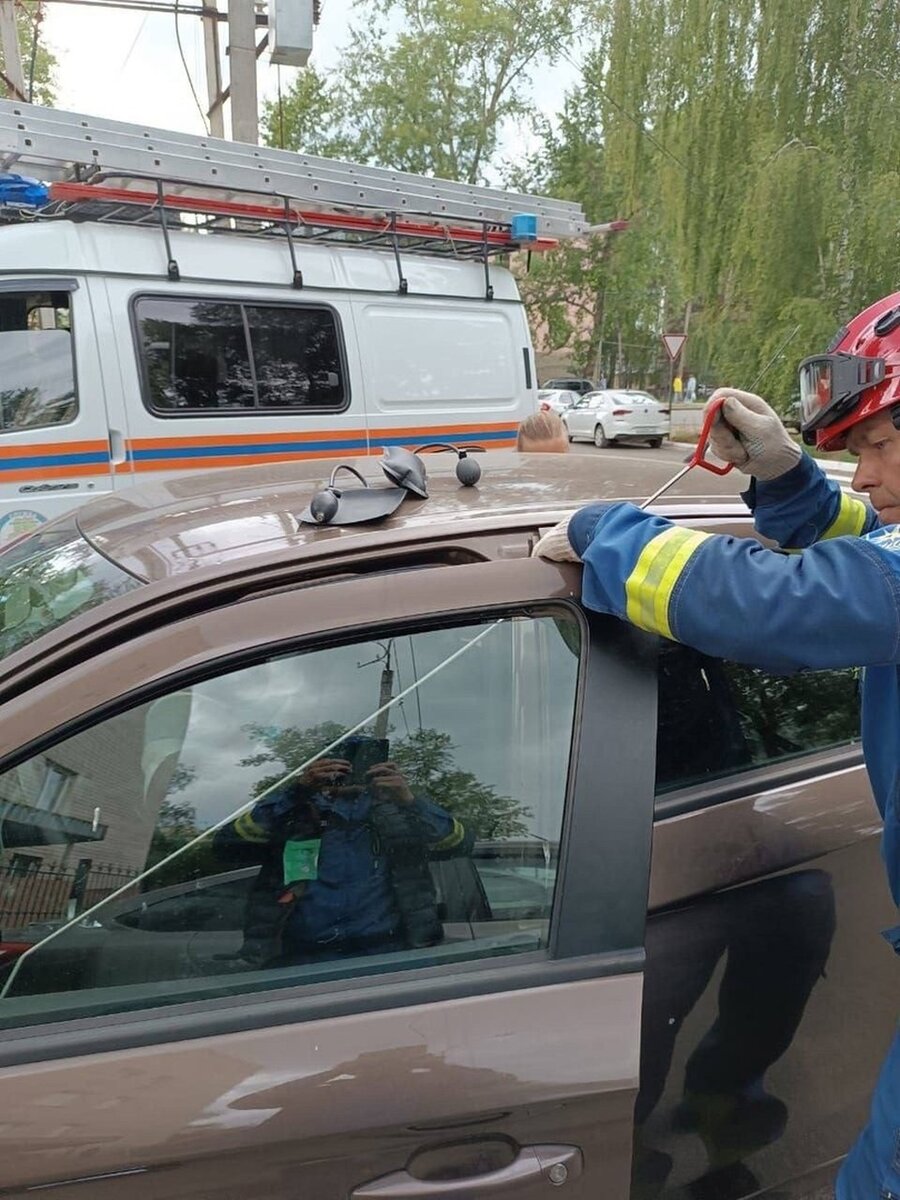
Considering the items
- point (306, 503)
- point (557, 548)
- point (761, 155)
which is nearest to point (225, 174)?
point (306, 503)

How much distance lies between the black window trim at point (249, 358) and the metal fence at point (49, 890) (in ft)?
14.9

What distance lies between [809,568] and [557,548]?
34 cm

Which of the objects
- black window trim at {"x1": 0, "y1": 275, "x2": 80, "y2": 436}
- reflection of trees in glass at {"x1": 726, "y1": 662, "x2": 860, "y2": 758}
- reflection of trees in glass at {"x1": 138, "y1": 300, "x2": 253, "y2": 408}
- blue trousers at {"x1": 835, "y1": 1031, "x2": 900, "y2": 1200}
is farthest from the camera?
reflection of trees in glass at {"x1": 138, "y1": 300, "x2": 253, "y2": 408}

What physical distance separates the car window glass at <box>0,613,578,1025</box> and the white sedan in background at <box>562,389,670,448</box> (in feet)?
65.6

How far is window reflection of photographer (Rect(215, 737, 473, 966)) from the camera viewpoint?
1256 mm

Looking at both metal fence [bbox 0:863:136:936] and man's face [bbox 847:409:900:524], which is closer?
metal fence [bbox 0:863:136:936]

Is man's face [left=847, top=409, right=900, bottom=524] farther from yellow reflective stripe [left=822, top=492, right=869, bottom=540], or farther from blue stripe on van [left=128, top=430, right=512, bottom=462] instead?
blue stripe on van [left=128, top=430, right=512, bottom=462]

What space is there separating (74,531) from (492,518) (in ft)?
2.70

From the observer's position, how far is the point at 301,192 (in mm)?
5332

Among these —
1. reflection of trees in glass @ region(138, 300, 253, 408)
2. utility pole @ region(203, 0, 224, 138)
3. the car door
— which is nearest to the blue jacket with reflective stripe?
the car door

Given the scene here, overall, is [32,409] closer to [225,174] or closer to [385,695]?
[225,174]

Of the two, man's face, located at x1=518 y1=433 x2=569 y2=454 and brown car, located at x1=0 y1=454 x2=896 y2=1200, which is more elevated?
man's face, located at x1=518 y1=433 x2=569 y2=454

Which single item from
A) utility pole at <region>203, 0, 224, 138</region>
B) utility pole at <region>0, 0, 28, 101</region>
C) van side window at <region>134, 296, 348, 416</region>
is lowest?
van side window at <region>134, 296, 348, 416</region>

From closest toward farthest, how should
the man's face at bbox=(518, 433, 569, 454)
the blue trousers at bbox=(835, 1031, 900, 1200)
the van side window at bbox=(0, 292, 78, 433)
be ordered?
the blue trousers at bbox=(835, 1031, 900, 1200) < the man's face at bbox=(518, 433, 569, 454) < the van side window at bbox=(0, 292, 78, 433)
